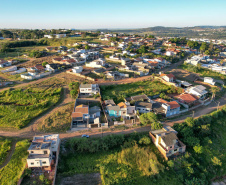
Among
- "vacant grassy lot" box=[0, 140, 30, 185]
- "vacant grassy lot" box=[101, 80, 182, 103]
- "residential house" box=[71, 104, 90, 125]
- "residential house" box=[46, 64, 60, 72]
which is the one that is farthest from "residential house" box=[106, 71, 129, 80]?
"vacant grassy lot" box=[0, 140, 30, 185]

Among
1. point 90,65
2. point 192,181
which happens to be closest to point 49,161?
point 192,181

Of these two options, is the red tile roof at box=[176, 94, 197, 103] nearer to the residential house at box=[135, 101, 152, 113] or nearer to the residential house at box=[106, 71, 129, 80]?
the residential house at box=[135, 101, 152, 113]

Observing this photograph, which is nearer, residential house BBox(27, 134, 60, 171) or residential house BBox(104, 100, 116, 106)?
residential house BBox(27, 134, 60, 171)

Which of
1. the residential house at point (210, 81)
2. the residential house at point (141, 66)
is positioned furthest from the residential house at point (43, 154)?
the residential house at point (210, 81)

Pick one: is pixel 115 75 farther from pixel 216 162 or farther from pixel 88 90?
pixel 216 162

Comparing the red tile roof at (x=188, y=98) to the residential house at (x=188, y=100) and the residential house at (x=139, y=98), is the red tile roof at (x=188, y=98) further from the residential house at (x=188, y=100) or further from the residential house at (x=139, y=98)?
the residential house at (x=139, y=98)

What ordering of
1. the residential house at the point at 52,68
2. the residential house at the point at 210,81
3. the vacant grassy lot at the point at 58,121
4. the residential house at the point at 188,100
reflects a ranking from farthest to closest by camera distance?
the residential house at the point at 52,68, the residential house at the point at 210,81, the residential house at the point at 188,100, the vacant grassy lot at the point at 58,121
